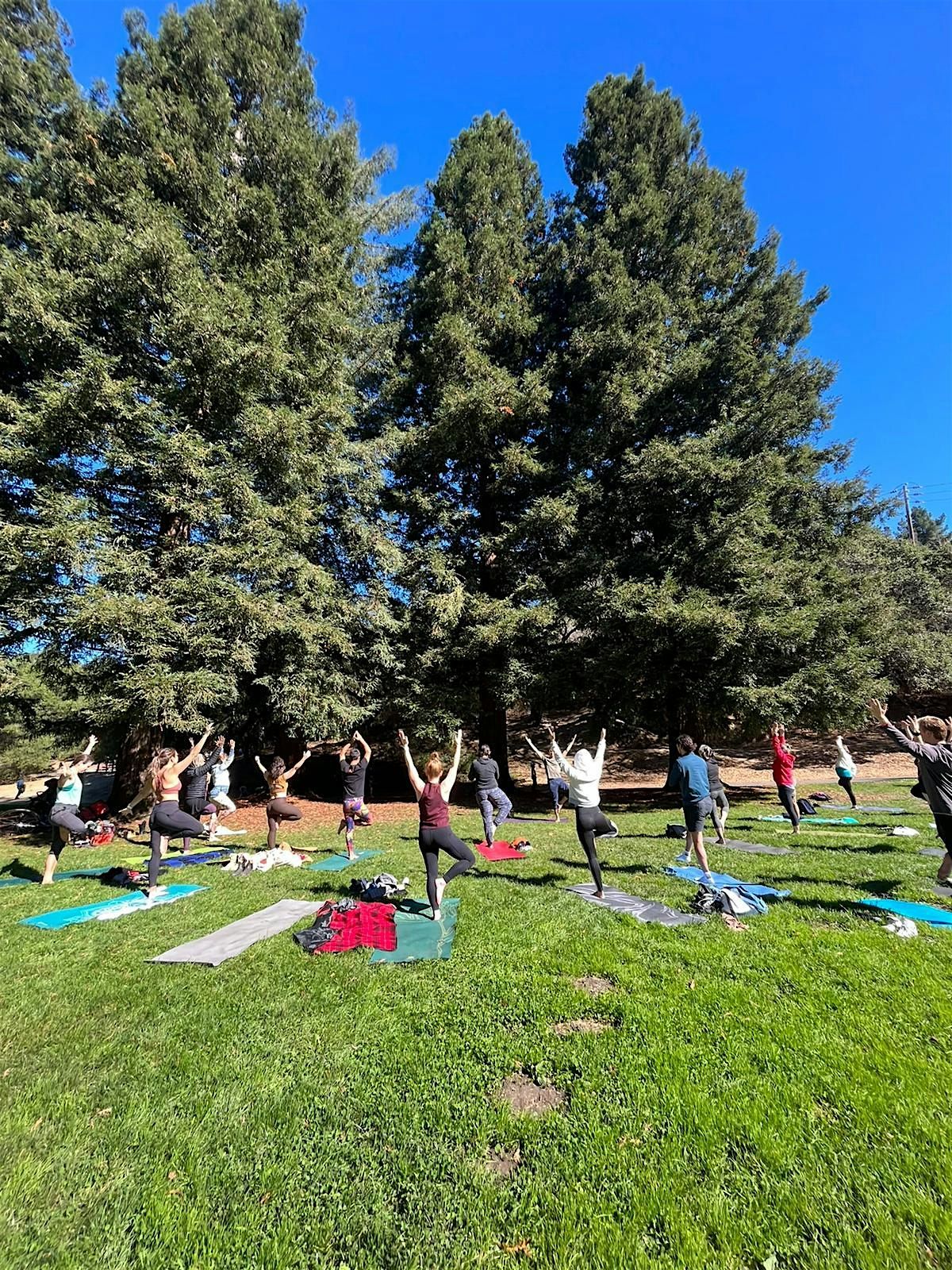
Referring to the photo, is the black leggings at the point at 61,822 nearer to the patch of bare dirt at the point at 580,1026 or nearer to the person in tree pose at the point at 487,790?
the person in tree pose at the point at 487,790

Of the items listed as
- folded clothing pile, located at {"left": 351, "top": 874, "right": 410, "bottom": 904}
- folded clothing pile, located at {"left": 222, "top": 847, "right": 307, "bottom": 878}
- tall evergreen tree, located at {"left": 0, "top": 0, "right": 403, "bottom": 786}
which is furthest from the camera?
tall evergreen tree, located at {"left": 0, "top": 0, "right": 403, "bottom": 786}

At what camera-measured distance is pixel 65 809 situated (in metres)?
8.84

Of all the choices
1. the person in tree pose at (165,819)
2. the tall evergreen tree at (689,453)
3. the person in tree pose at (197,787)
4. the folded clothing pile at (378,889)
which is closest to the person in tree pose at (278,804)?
the person in tree pose at (165,819)

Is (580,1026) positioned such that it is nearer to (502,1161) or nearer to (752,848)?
(502,1161)

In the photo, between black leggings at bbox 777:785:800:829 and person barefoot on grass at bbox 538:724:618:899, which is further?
black leggings at bbox 777:785:800:829

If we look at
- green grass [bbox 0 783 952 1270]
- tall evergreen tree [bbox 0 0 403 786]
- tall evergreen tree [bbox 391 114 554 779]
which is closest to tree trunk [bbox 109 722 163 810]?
tall evergreen tree [bbox 0 0 403 786]

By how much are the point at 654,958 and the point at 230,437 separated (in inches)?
606

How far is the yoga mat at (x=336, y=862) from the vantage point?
9.15m

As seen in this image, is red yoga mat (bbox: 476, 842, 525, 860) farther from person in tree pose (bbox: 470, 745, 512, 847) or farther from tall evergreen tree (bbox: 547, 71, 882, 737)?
tall evergreen tree (bbox: 547, 71, 882, 737)

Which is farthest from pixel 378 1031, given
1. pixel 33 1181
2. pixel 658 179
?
pixel 658 179

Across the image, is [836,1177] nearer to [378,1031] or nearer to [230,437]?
[378,1031]

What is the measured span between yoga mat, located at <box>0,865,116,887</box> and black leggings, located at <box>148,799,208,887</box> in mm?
2351

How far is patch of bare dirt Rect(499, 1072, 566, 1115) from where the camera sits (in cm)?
319

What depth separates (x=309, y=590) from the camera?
1495cm
